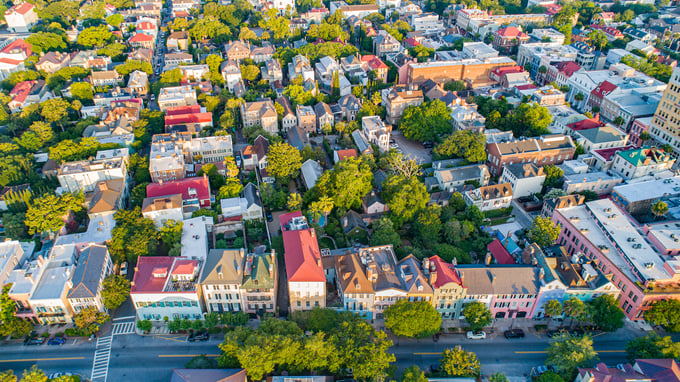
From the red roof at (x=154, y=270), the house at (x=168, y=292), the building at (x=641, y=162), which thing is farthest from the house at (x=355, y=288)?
the building at (x=641, y=162)

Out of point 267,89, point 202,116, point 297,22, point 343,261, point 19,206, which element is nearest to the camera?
point 343,261

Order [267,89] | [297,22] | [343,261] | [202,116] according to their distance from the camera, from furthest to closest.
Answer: [297,22] < [267,89] < [202,116] < [343,261]

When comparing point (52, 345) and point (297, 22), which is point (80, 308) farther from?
point (297, 22)

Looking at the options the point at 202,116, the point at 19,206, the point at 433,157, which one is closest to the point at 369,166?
the point at 433,157

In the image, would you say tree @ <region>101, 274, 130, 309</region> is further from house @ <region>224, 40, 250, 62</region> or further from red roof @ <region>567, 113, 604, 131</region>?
house @ <region>224, 40, 250, 62</region>

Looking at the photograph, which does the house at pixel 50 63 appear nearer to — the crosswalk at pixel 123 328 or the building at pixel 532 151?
the crosswalk at pixel 123 328

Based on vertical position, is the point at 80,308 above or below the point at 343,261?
below

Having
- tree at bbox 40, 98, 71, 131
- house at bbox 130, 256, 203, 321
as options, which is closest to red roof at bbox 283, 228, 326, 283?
house at bbox 130, 256, 203, 321
